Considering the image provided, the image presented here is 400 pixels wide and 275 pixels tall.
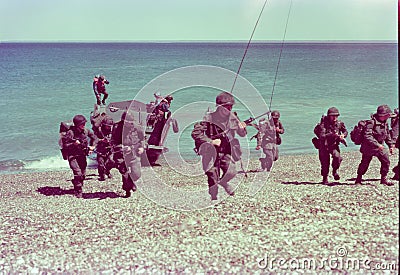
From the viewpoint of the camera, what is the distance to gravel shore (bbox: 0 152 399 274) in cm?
839

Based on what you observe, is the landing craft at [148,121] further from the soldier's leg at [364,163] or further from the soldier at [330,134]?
the soldier's leg at [364,163]

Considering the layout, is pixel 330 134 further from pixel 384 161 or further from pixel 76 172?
pixel 76 172

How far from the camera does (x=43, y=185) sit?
721 inches

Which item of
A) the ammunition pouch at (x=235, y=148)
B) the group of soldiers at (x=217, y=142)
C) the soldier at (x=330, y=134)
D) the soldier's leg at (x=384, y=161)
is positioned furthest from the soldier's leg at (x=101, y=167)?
the soldier's leg at (x=384, y=161)

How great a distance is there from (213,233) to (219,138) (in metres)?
2.21

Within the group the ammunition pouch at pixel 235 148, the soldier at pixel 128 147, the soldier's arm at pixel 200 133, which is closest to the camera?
the soldier's arm at pixel 200 133

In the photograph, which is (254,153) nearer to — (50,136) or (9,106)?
(50,136)

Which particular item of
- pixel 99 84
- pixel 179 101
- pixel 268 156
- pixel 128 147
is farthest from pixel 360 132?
pixel 179 101

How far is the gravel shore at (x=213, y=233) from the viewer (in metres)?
8.39

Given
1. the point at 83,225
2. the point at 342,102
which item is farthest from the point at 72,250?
the point at 342,102

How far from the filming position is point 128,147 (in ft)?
43.2

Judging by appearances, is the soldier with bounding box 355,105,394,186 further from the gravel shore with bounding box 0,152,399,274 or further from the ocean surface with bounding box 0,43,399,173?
the ocean surface with bounding box 0,43,399,173

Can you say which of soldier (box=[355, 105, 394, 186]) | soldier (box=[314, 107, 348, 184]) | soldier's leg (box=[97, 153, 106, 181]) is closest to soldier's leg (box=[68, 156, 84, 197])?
soldier's leg (box=[97, 153, 106, 181])

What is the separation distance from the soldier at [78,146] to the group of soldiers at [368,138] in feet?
19.7
